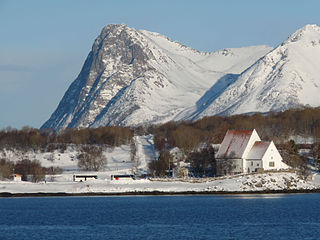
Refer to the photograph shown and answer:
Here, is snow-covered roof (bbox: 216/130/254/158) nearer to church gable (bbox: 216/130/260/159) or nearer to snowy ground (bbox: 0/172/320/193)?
church gable (bbox: 216/130/260/159)

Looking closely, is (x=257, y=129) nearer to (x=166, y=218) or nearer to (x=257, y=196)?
(x=257, y=196)

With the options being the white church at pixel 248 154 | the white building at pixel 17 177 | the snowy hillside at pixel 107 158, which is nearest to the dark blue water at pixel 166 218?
the white church at pixel 248 154

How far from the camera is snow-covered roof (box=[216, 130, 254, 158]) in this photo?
10456 centimetres

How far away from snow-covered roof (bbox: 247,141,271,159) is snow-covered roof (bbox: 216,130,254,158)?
1.25 meters

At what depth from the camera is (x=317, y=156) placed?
11181cm

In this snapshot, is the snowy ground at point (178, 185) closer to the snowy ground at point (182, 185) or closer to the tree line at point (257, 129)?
the snowy ground at point (182, 185)

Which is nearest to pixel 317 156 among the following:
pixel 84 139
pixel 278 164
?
pixel 278 164

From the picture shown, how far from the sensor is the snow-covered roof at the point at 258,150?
10300 cm

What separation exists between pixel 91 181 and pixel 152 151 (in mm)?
53003

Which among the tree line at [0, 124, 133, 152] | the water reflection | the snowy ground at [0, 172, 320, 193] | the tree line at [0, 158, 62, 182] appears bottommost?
the water reflection

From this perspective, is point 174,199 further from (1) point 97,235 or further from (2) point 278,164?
(1) point 97,235

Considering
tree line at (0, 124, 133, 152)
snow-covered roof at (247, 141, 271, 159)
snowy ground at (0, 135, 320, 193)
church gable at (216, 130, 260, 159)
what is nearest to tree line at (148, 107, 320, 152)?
tree line at (0, 124, 133, 152)

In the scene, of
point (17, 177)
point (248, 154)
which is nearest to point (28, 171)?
point (17, 177)

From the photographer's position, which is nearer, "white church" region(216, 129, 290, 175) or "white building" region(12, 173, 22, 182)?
"white church" region(216, 129, 290, 175)
